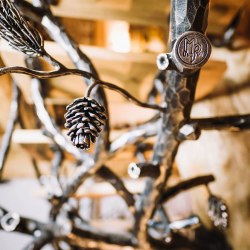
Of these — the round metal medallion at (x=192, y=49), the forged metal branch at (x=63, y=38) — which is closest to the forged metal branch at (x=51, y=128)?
the forged metal branch at (x=63, y=38)

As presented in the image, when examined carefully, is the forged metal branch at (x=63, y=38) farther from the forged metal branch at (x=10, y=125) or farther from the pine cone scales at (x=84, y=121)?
the forged metal branch at (x=10, y=125)

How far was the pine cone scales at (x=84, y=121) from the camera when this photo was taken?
1.65ft

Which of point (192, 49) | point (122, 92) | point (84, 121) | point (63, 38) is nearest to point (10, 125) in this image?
point (63, 38)

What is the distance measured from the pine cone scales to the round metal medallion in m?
0.21

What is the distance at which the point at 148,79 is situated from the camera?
4.29 feet

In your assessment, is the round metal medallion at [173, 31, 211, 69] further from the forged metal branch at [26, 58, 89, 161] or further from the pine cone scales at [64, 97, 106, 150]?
the forged metal branch at [26, 58, 89, 161]

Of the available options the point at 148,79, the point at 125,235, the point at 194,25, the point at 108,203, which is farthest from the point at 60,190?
the point at 108,203

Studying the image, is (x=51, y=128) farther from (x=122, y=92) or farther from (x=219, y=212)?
(x=219, y=212)

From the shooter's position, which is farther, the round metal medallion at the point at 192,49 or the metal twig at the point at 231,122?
the metal twig at the point at 231,122

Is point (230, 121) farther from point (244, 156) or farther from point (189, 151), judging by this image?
point (189, 151)

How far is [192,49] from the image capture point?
572mm

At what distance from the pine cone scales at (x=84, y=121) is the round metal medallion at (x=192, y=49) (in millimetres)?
210

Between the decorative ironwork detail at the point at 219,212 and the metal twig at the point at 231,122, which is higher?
the metal twig at the point at 231,122

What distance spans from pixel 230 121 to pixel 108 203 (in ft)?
6.28
